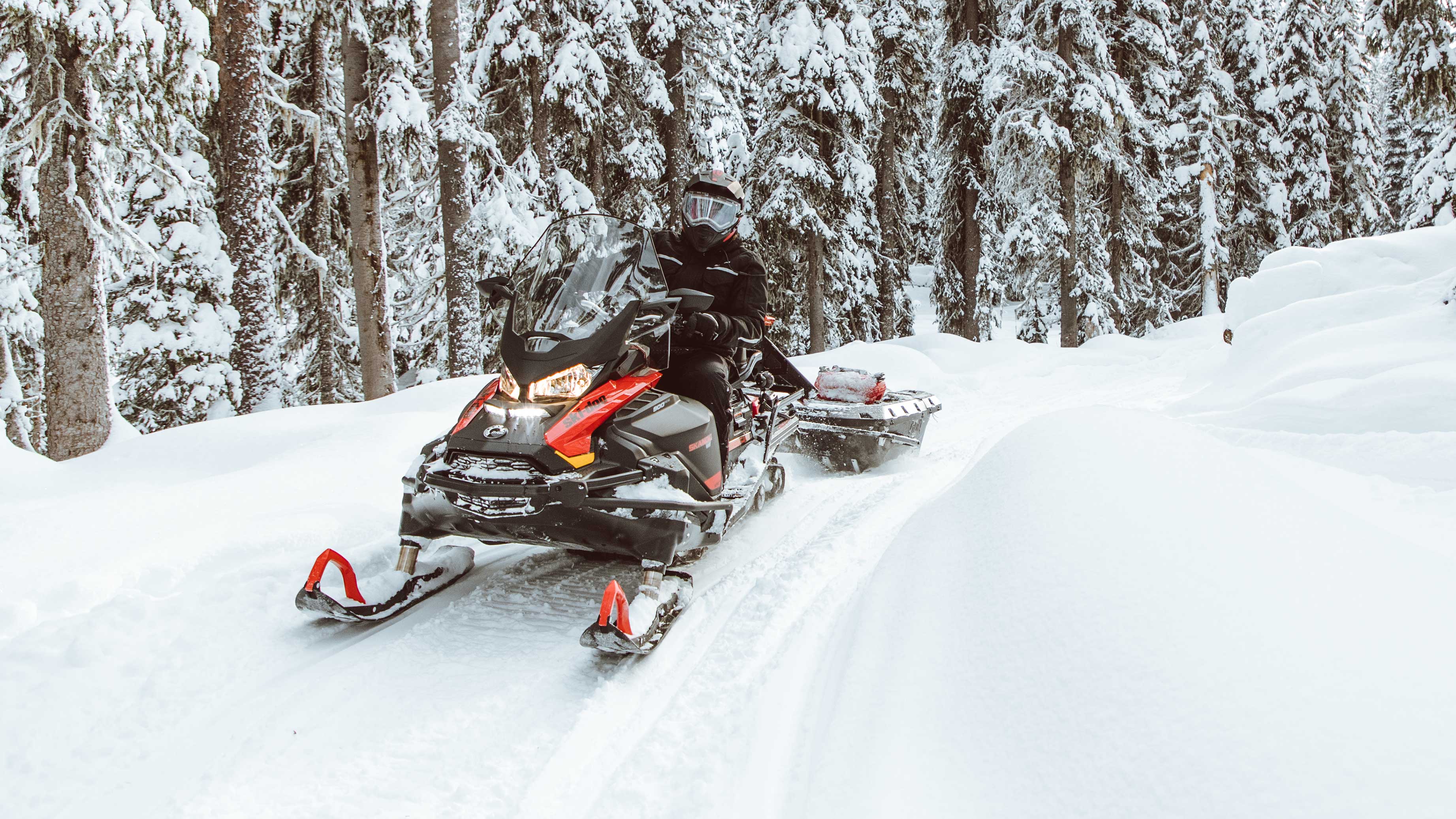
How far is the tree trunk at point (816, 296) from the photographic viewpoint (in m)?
17.5

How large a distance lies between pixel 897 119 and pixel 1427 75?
387 inches

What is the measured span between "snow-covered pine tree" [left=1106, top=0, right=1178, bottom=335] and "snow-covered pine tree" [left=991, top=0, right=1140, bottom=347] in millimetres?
735

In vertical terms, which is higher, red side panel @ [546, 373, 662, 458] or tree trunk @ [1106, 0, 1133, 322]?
tree trunk @ [1106, 0, 1133, 322]

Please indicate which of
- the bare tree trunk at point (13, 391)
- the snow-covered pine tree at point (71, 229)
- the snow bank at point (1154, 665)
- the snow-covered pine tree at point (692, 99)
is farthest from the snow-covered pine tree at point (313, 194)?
the snow bank at point (1154, 665)

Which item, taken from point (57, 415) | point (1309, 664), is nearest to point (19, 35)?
point (57, 415)

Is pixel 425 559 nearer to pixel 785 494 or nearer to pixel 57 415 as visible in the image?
pixel 785 494

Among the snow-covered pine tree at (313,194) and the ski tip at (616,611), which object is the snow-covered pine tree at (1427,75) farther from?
the snow-covered pine tree at (313,194)

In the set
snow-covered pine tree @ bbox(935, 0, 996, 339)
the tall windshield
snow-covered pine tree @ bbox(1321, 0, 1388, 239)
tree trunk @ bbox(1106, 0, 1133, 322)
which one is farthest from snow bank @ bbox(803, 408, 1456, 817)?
snow-covered pine tree @ bbox(1321, 0, 1388, 239)

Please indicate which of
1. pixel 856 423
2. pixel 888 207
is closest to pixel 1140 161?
→ pixel 888 207

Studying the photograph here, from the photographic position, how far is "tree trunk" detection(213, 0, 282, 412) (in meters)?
9.11

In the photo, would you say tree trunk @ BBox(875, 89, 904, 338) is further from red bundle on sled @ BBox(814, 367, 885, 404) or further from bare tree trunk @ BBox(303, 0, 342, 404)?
red bundle on sled @ BBox(814, 367, 885, 404)

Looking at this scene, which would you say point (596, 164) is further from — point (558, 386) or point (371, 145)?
point (558, 386)

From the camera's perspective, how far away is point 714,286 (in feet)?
16.9

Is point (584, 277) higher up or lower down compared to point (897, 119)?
lower down
